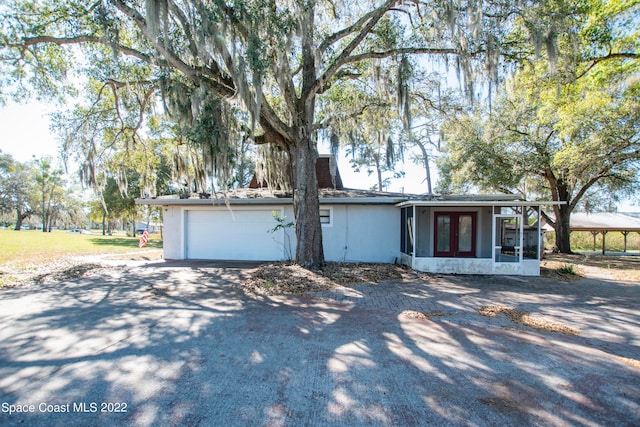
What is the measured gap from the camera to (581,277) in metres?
9.66

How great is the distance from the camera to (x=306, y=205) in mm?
9492

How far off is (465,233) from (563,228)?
1129cm

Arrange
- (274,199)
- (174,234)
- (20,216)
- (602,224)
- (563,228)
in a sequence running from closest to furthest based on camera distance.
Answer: (274,199)
(174,234)
(563,228)
(602,224)
(20,216)

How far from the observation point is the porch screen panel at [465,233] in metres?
11.2

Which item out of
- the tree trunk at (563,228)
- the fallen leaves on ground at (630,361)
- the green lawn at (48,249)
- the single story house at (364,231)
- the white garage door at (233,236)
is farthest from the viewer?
the tree trunk at (563,228)

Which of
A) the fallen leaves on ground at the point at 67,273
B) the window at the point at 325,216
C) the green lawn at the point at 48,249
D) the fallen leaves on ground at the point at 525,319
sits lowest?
the green lawn at the point at 48,249

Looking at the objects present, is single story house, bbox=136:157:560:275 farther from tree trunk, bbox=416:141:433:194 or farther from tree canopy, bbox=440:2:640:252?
tree trunk, bbox=416:141:433:194

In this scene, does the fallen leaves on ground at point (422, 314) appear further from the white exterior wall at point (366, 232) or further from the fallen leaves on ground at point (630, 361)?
the white exterior wall at point (366, 232)

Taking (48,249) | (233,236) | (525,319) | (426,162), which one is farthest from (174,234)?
(426,162)

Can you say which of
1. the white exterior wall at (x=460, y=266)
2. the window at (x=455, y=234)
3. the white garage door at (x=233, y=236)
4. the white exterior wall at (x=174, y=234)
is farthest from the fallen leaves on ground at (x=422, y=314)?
the white exterior wall at (x=174, y=234)

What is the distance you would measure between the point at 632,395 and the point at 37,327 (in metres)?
7.22

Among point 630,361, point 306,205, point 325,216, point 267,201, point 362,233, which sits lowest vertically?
point 630,361

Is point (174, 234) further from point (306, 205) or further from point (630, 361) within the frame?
point (630, 361)

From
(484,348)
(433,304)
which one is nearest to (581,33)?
(433,304)
